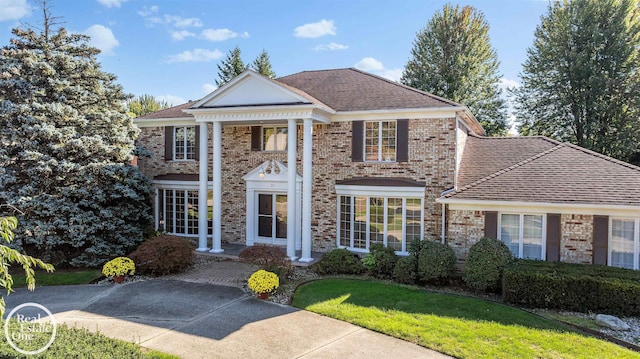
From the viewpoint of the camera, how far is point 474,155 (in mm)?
16438

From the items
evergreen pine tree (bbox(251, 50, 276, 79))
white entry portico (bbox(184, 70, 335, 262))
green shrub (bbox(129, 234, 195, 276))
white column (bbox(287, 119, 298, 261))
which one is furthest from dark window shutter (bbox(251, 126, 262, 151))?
evergreen pine tree (bbox(251, 50, 276, 79))

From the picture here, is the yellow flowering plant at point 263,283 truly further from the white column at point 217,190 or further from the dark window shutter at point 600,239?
the dark window shutter at point 600,239

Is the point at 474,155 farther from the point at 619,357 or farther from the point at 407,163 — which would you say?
the point at 619,357

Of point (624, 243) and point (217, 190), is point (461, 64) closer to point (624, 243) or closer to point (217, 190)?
point (624, 243)

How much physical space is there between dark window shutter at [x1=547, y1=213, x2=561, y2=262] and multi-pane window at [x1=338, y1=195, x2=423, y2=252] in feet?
13.7

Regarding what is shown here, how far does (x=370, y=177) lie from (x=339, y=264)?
376 cm

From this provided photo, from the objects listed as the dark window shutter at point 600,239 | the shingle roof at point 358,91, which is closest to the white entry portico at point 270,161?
the shingle roof at point 358,91

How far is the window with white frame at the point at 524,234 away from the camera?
40.4 ft

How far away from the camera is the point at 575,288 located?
993 centimetres

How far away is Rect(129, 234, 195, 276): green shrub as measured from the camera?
12984mm

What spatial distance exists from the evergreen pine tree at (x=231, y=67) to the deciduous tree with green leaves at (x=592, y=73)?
1128 inches

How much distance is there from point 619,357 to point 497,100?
29686mm

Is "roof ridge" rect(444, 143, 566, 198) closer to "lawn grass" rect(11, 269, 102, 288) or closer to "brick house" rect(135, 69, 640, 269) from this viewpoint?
"brick house" rect(135, 69, 640, 269)

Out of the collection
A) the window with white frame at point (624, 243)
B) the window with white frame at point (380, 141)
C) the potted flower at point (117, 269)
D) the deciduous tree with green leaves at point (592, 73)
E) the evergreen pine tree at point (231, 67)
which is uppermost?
the evergreen pine tree at point (231, 67)
